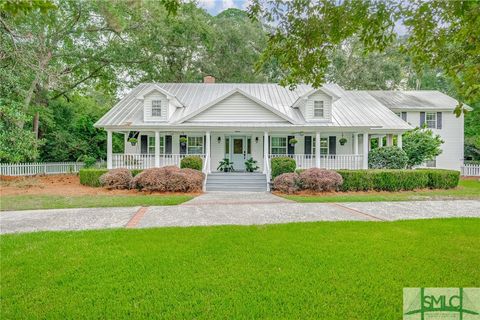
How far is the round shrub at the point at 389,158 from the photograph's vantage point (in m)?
16.0

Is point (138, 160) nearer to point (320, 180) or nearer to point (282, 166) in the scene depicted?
point (282, 166)

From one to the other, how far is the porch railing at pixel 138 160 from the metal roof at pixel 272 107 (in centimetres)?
Result: 169

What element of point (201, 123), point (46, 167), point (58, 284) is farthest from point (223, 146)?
point (58, 284)

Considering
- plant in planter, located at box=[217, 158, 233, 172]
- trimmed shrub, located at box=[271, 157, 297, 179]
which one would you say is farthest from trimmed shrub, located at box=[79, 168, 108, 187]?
trimmed shrub, located at box=[271, 157, 297, 179]

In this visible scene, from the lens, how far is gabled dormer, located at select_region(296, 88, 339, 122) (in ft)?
56.4

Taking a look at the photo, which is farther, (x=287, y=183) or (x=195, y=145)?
(x=195, y=145)

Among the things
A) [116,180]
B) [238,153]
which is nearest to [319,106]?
[238,153]

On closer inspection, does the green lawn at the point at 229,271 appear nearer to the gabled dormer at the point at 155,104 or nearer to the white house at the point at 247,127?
the white house at the point at 247,127

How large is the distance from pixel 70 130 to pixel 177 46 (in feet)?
36.5

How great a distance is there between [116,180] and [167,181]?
2629 mm

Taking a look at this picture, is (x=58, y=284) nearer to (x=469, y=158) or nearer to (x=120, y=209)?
(x=120, y=209)

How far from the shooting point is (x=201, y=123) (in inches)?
659

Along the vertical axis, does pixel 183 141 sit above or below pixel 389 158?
above

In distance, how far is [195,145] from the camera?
18.3m
